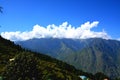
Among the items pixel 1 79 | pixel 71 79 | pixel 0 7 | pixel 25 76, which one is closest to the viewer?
pixel 1 79

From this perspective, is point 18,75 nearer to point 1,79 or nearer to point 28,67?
point 28,67

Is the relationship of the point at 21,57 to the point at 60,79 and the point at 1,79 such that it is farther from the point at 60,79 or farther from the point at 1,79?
the point at 60,79

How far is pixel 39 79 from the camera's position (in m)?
A: 45.9

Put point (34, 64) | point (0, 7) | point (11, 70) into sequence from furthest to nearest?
1. point (34, 64)
2. point (11, 70)
3. point (0, 7)

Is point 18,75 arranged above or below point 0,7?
below

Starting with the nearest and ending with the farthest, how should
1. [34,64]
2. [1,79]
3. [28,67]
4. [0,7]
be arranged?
[1,79] → [0,7] → [28,67] → [34,64]

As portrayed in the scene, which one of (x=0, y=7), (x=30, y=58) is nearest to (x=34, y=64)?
(x=30, y=58)

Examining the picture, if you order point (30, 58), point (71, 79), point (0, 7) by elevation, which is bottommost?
point (71, 79)

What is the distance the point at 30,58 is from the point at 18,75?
13.0 m

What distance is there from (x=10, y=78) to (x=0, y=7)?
8.25 m

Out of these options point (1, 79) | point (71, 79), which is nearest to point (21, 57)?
point (1, 79)

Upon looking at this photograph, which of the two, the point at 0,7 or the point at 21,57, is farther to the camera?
the point at 21,57

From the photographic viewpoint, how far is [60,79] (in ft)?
602

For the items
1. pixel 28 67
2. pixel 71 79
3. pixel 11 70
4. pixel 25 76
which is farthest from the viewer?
pixel 71 79
